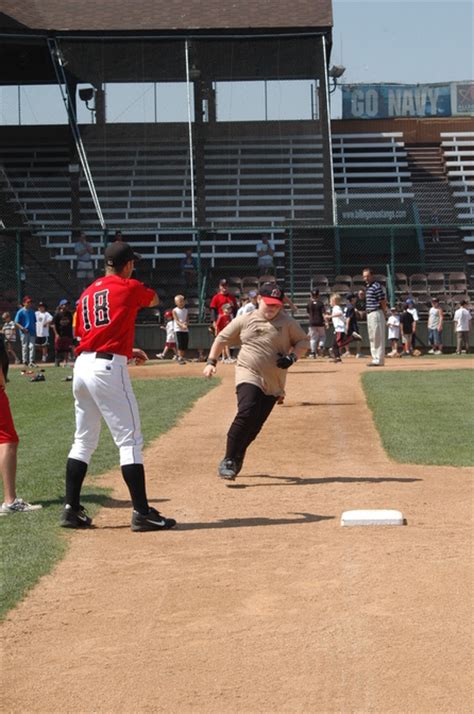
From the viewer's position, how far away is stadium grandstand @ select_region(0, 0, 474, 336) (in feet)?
117

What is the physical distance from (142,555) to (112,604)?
3.74ft

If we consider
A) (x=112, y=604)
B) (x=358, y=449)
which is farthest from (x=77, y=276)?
(x=112, y=604)

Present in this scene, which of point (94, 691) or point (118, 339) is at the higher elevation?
point (118, 339)

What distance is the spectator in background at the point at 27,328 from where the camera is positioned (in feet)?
93.7

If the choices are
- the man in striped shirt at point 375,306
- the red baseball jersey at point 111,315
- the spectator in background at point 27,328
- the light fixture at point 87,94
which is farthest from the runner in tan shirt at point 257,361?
the light fixture at point 87,94

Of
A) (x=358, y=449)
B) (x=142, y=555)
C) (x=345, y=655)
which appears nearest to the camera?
(x=345, y=655)

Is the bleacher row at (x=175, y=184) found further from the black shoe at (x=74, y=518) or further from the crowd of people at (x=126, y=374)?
the black shoe at (x=74, y=518)

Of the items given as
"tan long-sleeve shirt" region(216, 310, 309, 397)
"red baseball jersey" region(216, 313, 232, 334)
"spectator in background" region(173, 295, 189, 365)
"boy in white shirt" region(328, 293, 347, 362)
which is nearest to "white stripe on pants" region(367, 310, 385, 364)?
"boy in white shirt" region(328, 293, 347, 362)

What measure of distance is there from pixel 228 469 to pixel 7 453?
2.25 meters

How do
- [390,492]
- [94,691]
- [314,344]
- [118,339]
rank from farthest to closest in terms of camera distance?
[314,344], [390,492], [118,339], [94,691]

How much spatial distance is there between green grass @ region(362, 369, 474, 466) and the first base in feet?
10.1

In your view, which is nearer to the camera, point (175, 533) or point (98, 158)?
point (175, 533)

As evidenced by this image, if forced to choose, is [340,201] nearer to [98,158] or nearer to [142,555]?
[98,158]

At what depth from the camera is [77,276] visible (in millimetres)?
32812
